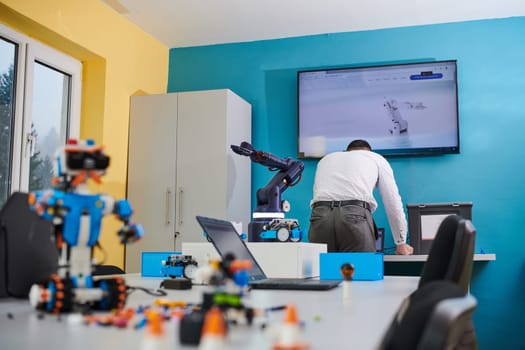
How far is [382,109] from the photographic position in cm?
453

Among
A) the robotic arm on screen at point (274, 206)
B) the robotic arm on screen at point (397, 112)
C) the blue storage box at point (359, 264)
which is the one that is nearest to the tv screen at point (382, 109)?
the robotic arm on screen at point (397, 112)

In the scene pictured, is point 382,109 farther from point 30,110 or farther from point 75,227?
point 75,227

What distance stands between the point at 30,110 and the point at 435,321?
11.5 feet

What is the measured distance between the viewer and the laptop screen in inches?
71.5

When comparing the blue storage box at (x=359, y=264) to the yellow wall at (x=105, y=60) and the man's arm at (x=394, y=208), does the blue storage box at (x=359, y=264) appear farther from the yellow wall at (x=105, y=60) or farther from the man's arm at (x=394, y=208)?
the yellow wall at (x=105, y=60)

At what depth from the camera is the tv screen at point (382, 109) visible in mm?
4402

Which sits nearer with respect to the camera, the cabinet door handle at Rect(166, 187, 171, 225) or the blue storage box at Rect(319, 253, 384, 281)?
the blue storage box at Rect(319, 253, 384, 281)

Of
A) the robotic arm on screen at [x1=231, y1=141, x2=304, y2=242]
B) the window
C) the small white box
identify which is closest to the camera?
the small white box

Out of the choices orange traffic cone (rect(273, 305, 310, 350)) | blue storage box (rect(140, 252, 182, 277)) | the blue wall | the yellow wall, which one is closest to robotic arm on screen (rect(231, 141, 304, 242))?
blue storage box (rect(140, 252, 182, 277))

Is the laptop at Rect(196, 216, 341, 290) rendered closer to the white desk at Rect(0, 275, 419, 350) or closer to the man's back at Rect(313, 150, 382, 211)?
the white desk at Rect(0, 275, 419, 350)

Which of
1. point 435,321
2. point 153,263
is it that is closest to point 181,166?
point 153,263

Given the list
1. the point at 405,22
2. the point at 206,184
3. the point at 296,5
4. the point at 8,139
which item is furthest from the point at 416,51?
the point at 8,139

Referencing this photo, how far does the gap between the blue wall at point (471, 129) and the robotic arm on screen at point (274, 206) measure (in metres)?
1.01

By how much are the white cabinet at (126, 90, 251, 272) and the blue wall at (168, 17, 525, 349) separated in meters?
0.46
